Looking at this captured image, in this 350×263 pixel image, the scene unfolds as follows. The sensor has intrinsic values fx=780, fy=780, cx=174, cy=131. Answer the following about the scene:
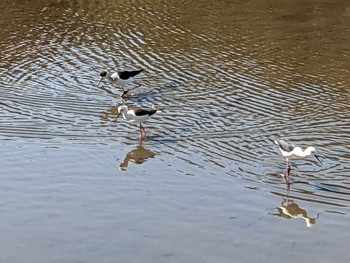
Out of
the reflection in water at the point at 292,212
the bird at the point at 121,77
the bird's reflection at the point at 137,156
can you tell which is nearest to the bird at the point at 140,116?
the bird's reflection at the point at 137,156

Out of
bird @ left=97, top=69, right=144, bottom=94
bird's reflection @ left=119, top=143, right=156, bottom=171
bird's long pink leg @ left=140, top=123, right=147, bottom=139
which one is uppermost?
bird @ left=97, top=69, right=144, bottom=94

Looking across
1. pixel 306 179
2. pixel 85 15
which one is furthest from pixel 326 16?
pixel 306 179

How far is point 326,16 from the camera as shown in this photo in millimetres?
27312

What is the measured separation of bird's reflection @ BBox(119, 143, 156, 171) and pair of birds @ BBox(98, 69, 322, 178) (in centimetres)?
66

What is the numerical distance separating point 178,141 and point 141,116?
101 centimetres

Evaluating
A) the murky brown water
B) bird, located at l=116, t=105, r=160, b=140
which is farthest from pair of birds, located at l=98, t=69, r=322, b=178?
the murky brown water

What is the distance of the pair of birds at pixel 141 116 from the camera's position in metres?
13.0

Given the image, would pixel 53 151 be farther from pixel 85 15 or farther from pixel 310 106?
pixel 85 15

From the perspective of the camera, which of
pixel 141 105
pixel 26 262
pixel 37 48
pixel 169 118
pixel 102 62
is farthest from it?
pixel 37 48

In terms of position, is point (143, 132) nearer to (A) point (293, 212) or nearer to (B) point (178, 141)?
(B) point (178, 141)

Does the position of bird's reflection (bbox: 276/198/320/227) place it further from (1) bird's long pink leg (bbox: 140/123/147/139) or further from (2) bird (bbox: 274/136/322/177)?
(1) bird's long pink leg (bbox: 140/123/147/139)

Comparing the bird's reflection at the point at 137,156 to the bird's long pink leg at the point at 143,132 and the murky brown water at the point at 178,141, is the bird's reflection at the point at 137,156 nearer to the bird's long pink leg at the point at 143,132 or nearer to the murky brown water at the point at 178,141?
the murky brown water at the point at 178,141

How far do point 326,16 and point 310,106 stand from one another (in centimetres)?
1070

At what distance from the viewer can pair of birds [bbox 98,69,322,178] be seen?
13.0m
